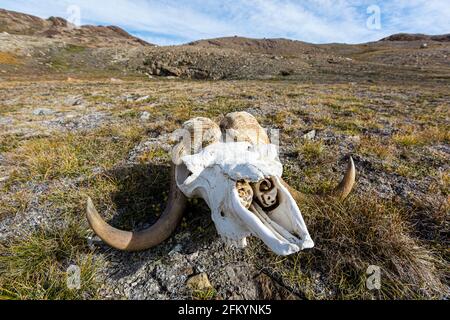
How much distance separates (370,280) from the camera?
2311 mm

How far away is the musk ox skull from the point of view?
Result: 78.5 inches

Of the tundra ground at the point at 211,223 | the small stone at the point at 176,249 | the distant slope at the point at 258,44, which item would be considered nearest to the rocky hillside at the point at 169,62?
the tundra ground at the point at 211,223

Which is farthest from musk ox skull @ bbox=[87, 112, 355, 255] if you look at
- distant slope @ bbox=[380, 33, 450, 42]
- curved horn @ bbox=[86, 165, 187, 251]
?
distant slope @ bbox=[380, 33, 450, 42]

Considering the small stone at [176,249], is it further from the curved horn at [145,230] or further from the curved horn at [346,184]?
the curved horn at [346,184]

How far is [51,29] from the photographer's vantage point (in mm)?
86375

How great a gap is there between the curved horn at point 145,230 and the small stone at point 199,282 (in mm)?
481

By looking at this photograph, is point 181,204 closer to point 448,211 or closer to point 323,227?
point 323,227

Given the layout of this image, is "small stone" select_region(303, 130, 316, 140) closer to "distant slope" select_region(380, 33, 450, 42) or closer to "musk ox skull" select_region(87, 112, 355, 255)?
"musk ox skull" select_region(87, 112, 355, 255)

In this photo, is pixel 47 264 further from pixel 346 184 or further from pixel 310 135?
pixel 310 135

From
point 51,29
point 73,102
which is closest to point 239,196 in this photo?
point 73,102

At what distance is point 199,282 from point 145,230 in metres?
0.72
